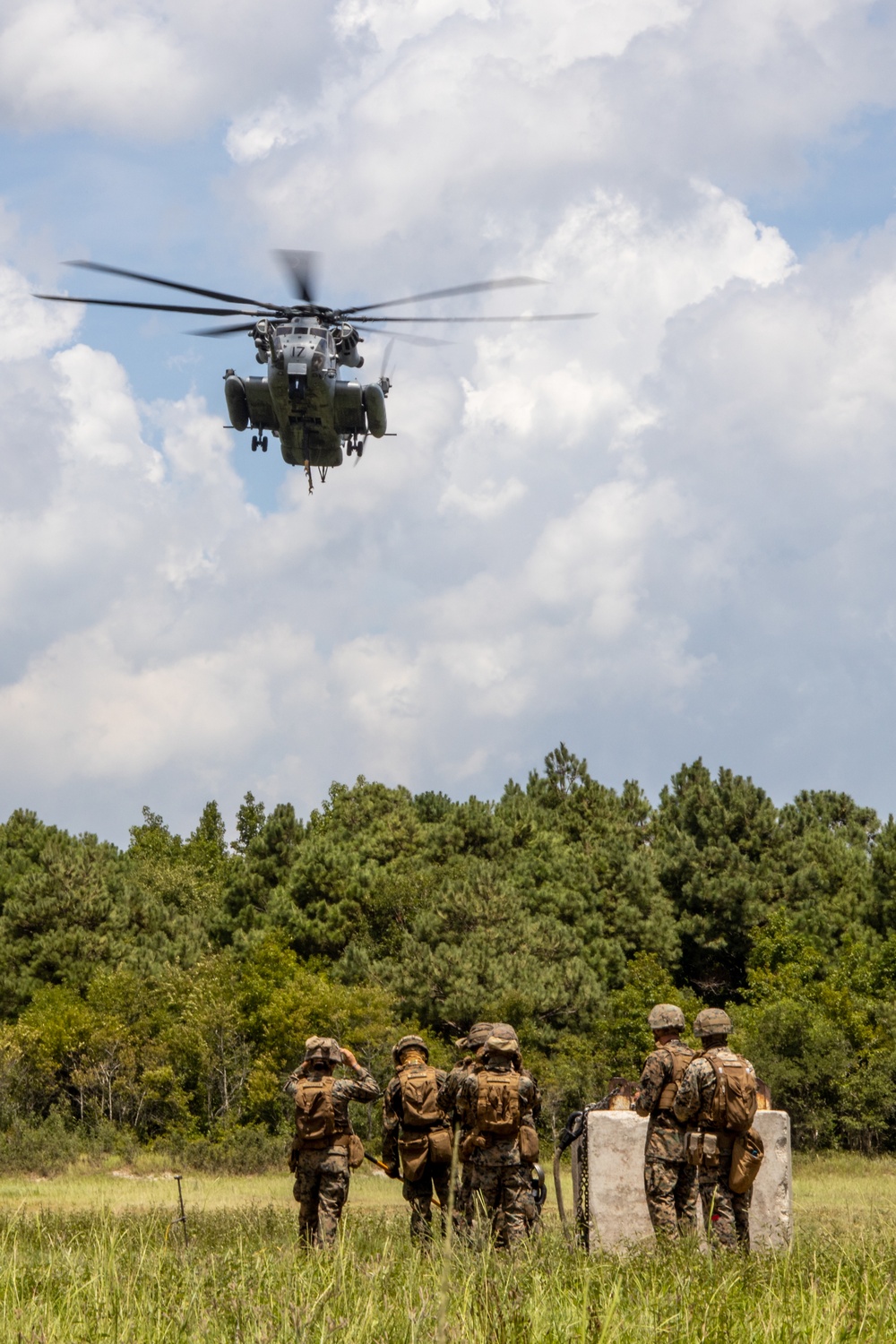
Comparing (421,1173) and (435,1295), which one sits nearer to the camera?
(435,1295)

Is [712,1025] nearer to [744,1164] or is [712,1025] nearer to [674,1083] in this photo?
[674,1083]

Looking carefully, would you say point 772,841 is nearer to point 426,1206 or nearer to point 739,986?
point 739,986

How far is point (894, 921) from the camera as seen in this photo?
46281mm

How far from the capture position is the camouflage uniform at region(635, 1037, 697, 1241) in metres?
10.0

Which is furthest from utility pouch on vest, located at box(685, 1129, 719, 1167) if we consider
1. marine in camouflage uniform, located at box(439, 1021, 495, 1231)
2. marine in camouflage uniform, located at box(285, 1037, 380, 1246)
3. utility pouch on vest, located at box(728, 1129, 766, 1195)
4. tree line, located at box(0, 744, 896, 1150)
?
tree line, located at box(0, 744, 896, 1150)

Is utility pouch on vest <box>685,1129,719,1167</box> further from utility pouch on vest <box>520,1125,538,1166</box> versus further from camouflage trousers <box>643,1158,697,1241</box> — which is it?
utility pouch on vest <box>520,1125,538,1166</box>

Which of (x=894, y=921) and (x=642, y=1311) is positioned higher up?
(x=894, y=921)

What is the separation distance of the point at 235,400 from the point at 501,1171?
12.0 meters

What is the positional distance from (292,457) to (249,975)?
24706 mm

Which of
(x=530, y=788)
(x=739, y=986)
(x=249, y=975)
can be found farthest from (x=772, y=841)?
(x=249, y=975)

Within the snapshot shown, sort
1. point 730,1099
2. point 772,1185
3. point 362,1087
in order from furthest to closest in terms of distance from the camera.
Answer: point 772,1185, point 362,1087, point 730,1099

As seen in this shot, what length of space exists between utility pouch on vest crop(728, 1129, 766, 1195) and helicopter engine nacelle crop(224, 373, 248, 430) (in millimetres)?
12355

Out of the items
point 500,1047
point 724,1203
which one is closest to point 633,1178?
point 724,1203

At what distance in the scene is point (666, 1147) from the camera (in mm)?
10094
